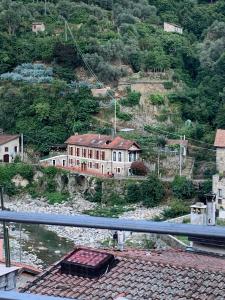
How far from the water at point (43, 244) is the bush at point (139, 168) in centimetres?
514

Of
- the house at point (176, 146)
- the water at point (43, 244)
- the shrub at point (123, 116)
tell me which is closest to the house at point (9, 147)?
the shrub at point (123, 116)

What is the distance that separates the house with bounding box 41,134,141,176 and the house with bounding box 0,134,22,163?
1.62m

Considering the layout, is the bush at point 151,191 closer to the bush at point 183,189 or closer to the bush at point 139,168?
the bush at point 183,189

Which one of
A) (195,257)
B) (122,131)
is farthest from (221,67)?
(195,257)

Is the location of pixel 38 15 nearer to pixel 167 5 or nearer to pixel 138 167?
pixel 167 5

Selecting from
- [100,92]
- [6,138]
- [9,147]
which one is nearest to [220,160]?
[100,92]

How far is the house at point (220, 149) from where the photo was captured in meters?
26.6

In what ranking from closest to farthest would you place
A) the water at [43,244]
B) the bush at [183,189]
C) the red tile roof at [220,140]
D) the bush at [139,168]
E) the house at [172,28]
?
the water at [43,244], the red tile roof at [220,140], the bush at [183,189], the bush at [139,168], the house at [172,28]

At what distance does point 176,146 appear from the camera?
94.4ft

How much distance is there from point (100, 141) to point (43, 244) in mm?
7778

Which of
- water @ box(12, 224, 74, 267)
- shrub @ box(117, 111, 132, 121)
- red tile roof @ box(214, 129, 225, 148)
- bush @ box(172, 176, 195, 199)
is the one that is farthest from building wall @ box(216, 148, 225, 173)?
water @ box(12, 224, 74, 267)

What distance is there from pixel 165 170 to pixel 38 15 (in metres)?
14.6

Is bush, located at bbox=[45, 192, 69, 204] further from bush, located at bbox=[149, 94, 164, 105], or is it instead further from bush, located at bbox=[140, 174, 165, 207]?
bush, located at bbox=[149, 94, 164, 105]

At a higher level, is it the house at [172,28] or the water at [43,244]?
the house at [172,28]
